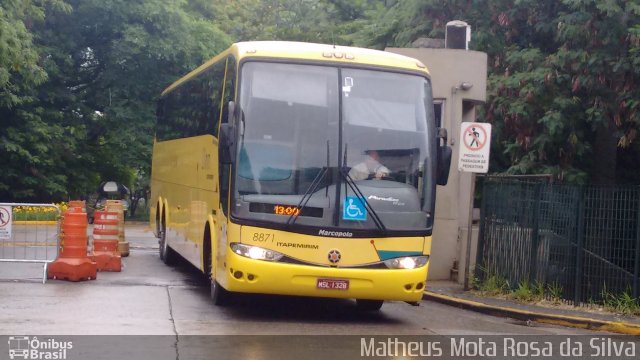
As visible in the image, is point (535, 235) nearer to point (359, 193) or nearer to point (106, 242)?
point (359, 193)

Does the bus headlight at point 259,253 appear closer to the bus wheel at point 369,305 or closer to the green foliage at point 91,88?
the bus wheel at point 369,305

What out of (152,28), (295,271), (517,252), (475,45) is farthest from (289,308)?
(152,28)

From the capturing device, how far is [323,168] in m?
12.0

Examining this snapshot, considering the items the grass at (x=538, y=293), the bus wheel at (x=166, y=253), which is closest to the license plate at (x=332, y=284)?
the grass at (x=538, y=293)

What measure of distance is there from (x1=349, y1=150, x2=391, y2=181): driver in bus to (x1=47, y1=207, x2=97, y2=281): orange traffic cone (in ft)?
18.1

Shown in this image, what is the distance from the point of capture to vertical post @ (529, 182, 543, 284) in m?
15.6

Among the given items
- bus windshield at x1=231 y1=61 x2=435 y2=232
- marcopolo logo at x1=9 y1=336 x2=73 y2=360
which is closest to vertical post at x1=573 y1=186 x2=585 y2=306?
bus windshield at x1=231 y1=61 x2=435 y2=232

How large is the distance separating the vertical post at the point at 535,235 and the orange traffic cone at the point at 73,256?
724 centimetres

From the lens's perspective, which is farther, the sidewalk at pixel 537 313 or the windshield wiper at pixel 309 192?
the sidewalk at pixel 537 313

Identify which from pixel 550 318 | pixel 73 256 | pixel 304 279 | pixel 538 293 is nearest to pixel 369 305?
pixel 304 279

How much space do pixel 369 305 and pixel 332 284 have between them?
219 centimetres

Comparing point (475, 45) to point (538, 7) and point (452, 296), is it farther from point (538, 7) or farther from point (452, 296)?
point (452, 296)

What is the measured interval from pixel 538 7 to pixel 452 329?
494 inches

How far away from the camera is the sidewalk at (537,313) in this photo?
13312mm
